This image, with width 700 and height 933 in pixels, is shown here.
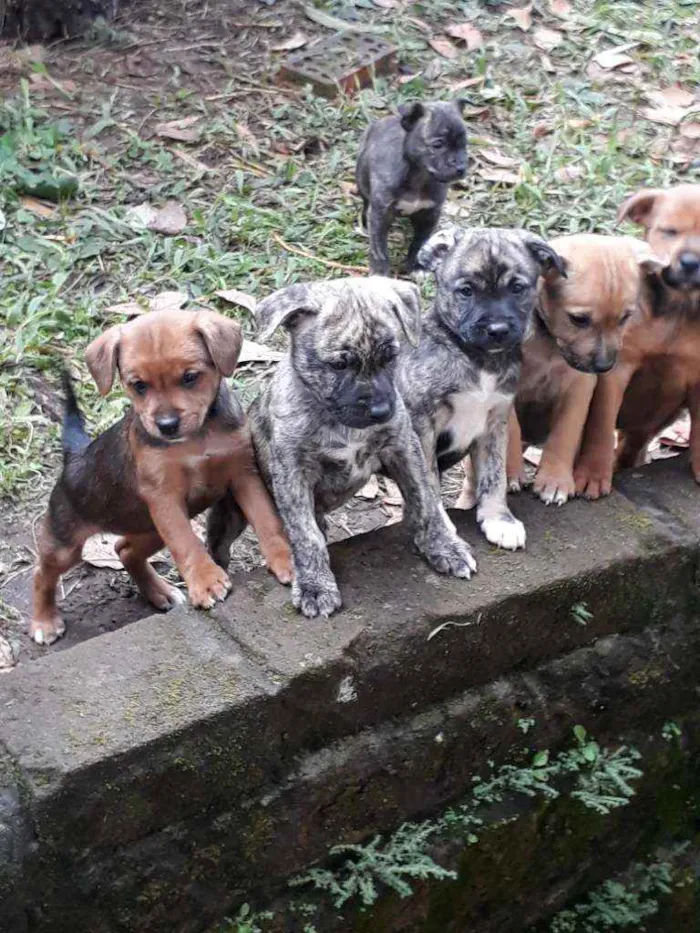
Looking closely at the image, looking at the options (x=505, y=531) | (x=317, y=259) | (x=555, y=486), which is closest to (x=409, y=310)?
(x=505, y=531)

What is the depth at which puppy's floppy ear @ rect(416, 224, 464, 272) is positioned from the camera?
17.0 ft

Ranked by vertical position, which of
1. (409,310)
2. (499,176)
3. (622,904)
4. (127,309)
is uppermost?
(409,310)

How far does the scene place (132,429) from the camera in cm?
531

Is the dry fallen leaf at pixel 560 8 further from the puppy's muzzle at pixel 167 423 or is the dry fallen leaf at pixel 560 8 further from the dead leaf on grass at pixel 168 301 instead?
the puppy's muzzle at pixel 167 423

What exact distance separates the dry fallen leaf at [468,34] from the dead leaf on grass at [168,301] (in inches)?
155

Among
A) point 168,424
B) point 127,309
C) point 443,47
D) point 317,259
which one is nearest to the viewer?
point 168,424

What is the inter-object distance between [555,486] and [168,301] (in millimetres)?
2862

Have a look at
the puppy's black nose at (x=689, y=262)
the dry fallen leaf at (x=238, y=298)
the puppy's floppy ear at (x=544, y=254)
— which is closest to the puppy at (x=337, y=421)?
the puppy's floppy ear at (x=544, y=254)

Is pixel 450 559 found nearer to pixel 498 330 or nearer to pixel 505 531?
pixel 505 531

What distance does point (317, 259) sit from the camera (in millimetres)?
8031

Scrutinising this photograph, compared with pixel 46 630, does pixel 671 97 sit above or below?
above

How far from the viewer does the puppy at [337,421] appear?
472 cm

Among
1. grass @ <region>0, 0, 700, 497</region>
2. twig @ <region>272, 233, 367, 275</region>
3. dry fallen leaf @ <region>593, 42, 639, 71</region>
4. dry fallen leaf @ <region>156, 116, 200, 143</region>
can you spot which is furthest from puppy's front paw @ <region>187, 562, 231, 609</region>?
dry fallen leaf @ <region>593, 42, 639, 71</region>

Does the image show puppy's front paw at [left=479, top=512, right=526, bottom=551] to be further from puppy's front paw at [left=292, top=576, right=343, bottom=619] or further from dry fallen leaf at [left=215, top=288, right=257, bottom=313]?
dry fallen leaf at [left=215, top=288, right=257, bottom=313]
